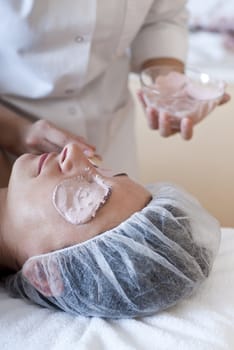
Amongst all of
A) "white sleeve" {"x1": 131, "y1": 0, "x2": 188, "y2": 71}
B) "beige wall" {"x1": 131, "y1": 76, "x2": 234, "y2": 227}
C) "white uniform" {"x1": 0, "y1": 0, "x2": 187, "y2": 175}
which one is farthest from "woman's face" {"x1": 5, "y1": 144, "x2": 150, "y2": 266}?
"beige wall" {"x1": 131, "y1": 76, "x2": 234, "y2": 227}

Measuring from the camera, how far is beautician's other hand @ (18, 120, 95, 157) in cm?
124

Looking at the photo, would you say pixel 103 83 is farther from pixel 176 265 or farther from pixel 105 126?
pixel 176 265

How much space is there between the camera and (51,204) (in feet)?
3.48

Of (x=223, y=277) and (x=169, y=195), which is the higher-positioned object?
(x=169, y=195)

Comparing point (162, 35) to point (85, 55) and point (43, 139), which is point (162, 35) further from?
point (43, 139)

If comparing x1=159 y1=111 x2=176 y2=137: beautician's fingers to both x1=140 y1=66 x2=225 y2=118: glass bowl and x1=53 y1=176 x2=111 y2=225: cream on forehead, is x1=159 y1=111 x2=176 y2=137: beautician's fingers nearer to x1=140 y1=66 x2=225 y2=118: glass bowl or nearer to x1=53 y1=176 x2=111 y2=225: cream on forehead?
x1=140 y1=66 x2=225 y2=118: glass bowl

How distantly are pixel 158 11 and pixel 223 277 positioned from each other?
2.37 feet

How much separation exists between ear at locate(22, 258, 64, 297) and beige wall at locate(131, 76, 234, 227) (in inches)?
44.7

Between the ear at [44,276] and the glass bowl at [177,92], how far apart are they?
1.72 feet

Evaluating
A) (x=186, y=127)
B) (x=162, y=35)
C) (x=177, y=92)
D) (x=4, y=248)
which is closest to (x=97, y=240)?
(x=4, y=248)

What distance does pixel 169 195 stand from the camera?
1.11 m

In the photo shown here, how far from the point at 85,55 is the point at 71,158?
312 millimetres

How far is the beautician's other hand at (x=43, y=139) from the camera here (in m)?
1.24

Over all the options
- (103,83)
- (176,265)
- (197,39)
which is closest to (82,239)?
(176,265)
